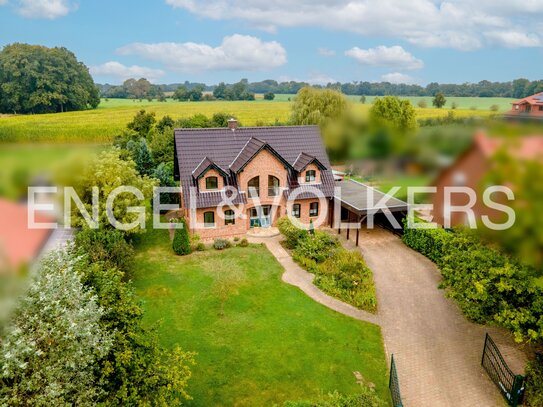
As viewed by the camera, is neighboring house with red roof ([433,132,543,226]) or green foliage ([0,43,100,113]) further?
green foliage ([0,43,100,113])

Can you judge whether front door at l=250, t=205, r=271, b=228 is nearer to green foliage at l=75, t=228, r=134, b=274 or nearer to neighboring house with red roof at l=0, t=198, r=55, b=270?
green foliage at l=75, t=228, r=134, b=274

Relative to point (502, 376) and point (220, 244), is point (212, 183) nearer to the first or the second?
point (220, 244)

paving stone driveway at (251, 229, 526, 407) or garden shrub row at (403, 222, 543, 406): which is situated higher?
garden shrub row at (403, 222, 543, 406)

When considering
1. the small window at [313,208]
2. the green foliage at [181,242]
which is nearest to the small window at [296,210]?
the small window at [313,208]

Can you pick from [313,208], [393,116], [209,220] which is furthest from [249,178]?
[393,116]

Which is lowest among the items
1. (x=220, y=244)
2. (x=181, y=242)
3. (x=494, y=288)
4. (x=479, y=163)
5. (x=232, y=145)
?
(x=220, y=244)

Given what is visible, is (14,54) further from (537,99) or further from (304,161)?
(304,161)

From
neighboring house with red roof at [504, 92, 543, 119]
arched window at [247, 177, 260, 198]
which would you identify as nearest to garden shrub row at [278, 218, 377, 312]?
arched window at [247, 177, 260, 198]
